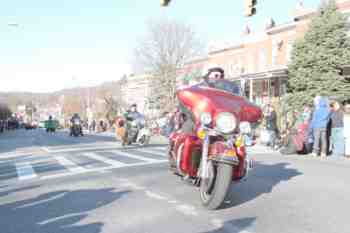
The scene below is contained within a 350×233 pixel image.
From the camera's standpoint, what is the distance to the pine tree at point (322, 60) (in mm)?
25531

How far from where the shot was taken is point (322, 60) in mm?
26234

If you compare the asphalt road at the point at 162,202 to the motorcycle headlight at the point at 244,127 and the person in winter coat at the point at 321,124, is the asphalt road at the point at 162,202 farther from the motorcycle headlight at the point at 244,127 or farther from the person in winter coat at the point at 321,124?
the person in winter coat at the point at 321,124

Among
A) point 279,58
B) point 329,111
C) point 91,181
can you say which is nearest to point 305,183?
point 91,181

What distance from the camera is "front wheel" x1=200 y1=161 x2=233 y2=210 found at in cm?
558

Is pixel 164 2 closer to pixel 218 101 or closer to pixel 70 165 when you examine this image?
pixel 70 165

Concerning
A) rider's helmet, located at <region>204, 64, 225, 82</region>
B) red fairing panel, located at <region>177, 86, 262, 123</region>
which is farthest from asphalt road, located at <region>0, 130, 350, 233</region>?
rider's helmet, located at <region>204, 64, 225, 82</region>

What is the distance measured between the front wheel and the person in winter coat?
802cm

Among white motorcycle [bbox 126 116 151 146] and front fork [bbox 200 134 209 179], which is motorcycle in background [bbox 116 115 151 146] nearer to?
white motorcycle [bbox 126 116 151 146]

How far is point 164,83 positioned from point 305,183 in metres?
43.1

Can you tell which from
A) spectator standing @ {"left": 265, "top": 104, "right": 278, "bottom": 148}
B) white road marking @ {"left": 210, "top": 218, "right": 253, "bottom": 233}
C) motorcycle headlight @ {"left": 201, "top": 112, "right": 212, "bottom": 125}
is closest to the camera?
white road marking @ {"left": 210, "top": 218, "right": 253, "bottom": 233}

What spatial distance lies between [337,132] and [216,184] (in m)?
8.78

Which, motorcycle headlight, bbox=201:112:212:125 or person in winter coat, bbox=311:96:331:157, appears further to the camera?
person in winter coat, bbox=311:96:331:157

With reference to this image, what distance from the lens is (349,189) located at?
23.7ft

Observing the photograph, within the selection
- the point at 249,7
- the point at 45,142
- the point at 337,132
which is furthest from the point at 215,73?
the point at 45,142
